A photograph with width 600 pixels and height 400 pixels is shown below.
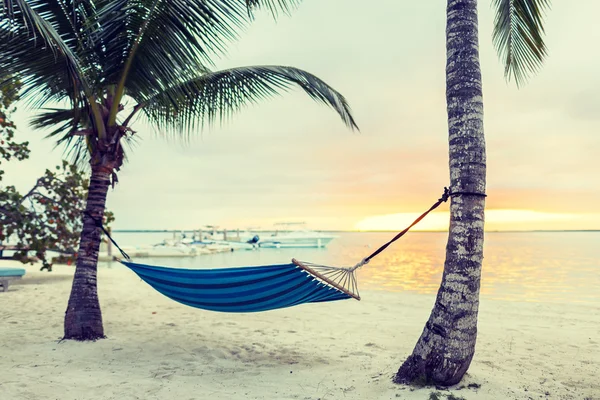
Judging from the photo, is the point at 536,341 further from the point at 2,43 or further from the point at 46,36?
the point at 2,43

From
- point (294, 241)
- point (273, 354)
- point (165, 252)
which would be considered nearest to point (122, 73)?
point (273, 354)

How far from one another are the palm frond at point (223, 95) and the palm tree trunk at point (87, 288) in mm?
980

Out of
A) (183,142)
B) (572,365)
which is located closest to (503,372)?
(572,365)

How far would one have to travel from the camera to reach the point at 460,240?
2.95 meters

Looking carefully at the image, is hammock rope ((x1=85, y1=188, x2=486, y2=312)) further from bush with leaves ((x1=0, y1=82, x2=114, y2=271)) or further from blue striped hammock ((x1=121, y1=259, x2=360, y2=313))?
bush with leaves ((x1=0, y1=82, x2=114, y2=271))

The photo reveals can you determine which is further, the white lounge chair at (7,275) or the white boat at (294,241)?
the white boat at (294,241)

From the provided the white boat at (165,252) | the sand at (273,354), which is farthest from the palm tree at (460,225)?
the white boat at (165,252)

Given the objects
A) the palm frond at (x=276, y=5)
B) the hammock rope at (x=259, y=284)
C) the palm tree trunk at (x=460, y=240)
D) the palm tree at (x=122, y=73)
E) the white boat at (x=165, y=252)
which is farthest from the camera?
the white boat at (x=165, y=252)

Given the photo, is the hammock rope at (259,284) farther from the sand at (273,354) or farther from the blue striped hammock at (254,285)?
the sand at (273,354)

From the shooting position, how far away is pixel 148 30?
13.7 ft

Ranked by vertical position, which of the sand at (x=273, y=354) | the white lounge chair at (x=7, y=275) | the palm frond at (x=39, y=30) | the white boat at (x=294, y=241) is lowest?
the sand at (x=273, y=354)

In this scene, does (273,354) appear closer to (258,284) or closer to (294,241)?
(258,284)

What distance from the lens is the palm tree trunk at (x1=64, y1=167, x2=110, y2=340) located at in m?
4.40

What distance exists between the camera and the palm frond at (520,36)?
3953 millimetres
